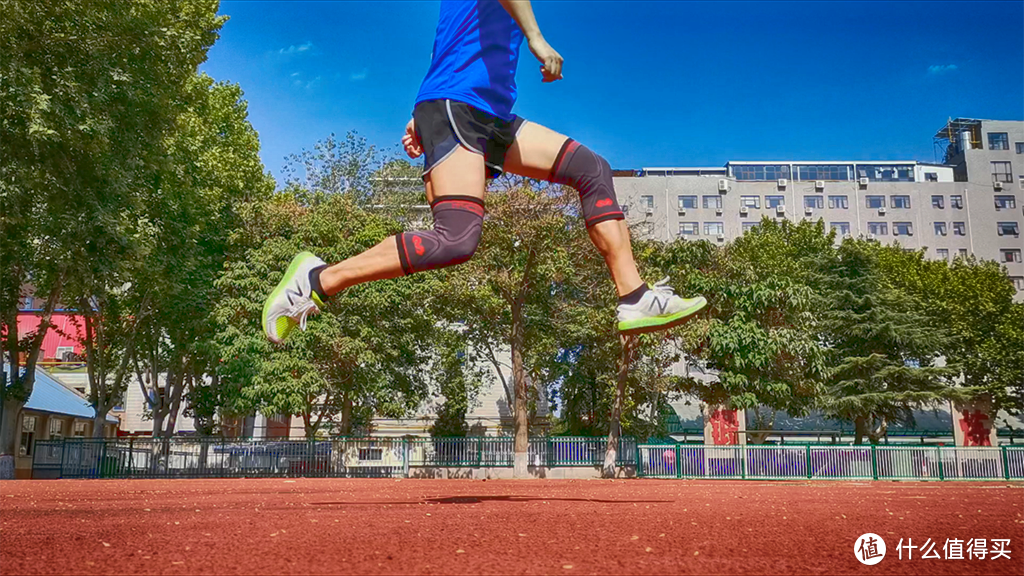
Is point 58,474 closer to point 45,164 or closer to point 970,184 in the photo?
point 45,164

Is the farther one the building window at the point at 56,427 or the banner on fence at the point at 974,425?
the building window at the point at 56,427

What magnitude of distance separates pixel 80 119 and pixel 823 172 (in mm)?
78784

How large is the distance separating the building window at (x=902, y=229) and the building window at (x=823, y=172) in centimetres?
948

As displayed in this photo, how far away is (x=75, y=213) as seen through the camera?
16.9 meters

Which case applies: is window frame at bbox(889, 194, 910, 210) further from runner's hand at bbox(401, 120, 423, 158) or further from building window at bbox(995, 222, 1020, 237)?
runner's hand at bbox(401, 120, 423, 158)

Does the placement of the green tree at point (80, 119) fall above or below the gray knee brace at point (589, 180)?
above

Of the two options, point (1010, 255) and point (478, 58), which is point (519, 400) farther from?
point (1010, 255)

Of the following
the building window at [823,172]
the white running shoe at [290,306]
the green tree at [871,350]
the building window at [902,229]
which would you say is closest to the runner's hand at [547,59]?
the white running shoe at [290,306]

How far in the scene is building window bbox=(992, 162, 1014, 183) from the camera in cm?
7169

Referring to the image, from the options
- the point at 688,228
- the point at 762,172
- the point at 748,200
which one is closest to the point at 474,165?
the point at 688,228

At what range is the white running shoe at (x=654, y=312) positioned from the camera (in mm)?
4492

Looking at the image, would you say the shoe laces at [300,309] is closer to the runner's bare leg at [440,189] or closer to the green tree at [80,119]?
the runner's bare leg at [440,189]

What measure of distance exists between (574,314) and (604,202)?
21046 millimetres

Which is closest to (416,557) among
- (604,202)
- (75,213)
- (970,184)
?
(604,202)
